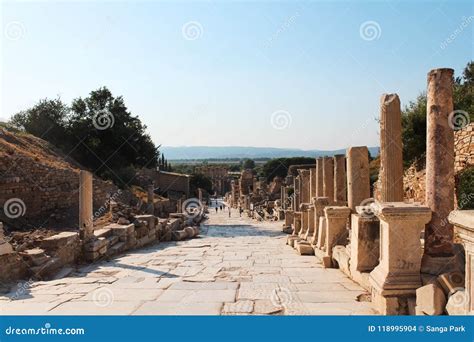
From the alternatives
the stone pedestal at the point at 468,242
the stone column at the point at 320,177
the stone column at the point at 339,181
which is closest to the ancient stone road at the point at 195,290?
the stone pedestal at the point at 468,242

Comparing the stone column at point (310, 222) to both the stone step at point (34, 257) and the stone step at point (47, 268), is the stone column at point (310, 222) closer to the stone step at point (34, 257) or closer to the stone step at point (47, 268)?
the stone step at point (47, 268)

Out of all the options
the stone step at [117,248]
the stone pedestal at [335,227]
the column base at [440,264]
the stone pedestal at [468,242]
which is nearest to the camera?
the stone pedestal at [468,242]

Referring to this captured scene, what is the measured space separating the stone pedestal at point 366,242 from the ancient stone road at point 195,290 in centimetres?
38

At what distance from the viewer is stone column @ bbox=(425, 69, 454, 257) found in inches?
211

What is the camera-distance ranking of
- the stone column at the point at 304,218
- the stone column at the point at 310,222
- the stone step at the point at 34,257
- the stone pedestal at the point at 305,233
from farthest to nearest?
the stone column at the point at 304,218
the stone column at the point at 310,222
the stone pedestal at the point at 305,233
the stone step at the point at 34,257

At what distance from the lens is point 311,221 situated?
12.4 m

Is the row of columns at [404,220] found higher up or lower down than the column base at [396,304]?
higher up

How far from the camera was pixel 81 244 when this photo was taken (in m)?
9.69

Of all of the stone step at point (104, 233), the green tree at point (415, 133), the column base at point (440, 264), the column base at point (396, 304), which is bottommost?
the column base at point (396, 304)

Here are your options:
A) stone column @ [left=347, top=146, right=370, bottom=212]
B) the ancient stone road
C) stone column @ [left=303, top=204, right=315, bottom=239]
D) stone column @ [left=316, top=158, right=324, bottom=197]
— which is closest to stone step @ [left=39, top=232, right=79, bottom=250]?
the ancient stone road

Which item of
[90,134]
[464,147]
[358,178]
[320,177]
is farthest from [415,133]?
[90,134]

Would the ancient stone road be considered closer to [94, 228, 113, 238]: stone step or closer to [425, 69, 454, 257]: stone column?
[425, 69, 454, 257]: stone column

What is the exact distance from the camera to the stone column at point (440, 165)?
5.36 meters

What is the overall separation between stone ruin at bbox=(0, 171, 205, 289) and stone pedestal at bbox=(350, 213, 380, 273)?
5386 mm
